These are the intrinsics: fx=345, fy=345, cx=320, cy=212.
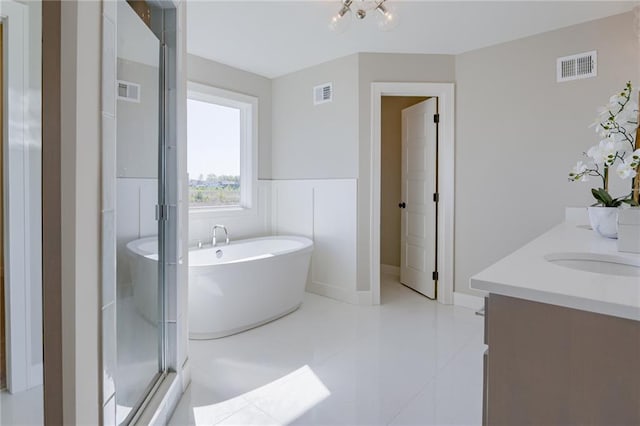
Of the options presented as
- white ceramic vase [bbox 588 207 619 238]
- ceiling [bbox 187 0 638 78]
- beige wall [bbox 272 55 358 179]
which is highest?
ceiling [bbox 187 0 638 78]

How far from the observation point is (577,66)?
2795 mm

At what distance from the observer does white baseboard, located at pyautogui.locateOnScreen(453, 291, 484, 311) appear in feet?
10.8

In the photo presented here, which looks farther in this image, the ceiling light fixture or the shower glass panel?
the ceiling light fixture

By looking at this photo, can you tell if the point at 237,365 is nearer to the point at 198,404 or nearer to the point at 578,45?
the point at 198,404

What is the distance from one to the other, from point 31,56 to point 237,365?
6.52ft

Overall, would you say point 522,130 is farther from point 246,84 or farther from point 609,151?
point 246,84

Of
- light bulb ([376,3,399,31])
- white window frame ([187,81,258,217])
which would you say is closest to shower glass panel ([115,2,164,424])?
light bulb ([376,3,399,31])

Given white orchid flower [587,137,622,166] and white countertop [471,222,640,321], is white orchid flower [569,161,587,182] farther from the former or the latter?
white countertop [471,222,640,321]

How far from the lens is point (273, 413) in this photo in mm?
1779

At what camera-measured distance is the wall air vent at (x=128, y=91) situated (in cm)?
134

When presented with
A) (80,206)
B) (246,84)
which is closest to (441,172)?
(246,84)

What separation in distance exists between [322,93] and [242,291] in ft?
7.38

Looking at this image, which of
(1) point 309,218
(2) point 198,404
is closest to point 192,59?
(1) point 309,218

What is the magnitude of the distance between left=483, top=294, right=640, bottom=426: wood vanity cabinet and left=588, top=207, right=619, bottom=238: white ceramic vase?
1.03 meters
